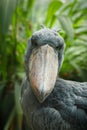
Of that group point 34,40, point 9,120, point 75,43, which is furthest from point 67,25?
point 34,40

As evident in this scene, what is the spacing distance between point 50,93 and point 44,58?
0.15 m

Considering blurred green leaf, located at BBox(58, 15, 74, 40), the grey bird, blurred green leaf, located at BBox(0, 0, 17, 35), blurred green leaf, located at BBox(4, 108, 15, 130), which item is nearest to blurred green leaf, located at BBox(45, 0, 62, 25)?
blurred green leaf, located at BBox(58, 15, 74, 40)

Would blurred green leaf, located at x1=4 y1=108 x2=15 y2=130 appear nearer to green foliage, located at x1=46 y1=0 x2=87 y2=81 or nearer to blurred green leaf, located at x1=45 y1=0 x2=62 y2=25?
green foliage, located at x1=46 y1=0 x2=87 y2=81

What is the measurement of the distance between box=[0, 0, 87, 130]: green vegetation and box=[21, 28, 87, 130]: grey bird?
32.8 inches

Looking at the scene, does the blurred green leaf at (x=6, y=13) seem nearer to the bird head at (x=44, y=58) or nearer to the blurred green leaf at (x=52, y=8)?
the blurred green leaf at (x=52, y=8)

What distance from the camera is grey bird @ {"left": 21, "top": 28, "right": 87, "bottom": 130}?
1.35 metres

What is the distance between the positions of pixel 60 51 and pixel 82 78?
1072mm

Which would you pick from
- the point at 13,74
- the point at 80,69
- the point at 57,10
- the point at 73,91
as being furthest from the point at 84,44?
the point at 73,91

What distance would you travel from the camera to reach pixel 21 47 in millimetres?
2559

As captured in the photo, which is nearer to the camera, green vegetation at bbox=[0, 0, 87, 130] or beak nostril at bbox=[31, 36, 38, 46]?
beak nostril at bbox=[31, 36, 38, 46]

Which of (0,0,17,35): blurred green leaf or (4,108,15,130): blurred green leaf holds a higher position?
(0,0,17,35): blurred green leaf

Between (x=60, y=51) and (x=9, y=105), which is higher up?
(x=60, y=51)

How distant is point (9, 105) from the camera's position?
2461 mm

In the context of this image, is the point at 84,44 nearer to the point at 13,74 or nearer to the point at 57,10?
the point at 57,10
